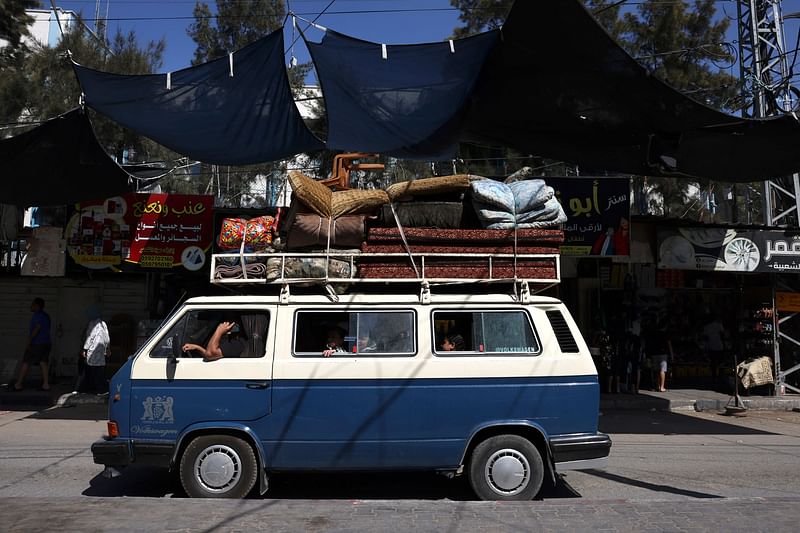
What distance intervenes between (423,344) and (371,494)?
70.7 inches

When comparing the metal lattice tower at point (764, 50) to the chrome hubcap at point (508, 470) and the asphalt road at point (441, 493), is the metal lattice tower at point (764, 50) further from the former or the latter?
the chrome hubcap at point (508, 470)

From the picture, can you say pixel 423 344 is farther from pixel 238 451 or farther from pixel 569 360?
pixel 238 451

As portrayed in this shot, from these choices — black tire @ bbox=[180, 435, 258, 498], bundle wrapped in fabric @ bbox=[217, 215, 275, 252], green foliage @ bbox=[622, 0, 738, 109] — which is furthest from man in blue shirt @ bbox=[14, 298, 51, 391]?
green foliage @ bbox=[622, 0, 738, 109]

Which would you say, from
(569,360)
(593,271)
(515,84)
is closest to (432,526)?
(569,360)

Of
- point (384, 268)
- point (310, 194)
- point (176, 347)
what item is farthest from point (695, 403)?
point (176, 347)

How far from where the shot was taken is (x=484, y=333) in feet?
19.6

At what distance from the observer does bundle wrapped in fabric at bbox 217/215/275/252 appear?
21.8 feet

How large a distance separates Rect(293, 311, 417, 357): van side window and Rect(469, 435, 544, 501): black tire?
3.69 ft

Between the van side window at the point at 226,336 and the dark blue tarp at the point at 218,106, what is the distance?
15.1 feet

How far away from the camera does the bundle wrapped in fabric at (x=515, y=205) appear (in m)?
6.48

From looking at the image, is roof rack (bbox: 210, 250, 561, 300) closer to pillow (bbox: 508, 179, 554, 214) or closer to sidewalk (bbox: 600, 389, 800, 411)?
pillow (bbox: 508, 179, 554, 214)

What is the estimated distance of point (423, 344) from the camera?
583 centimetres

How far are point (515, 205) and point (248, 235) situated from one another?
2.76 metres

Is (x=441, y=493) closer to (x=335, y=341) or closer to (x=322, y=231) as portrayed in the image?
(x=335, y=341)
